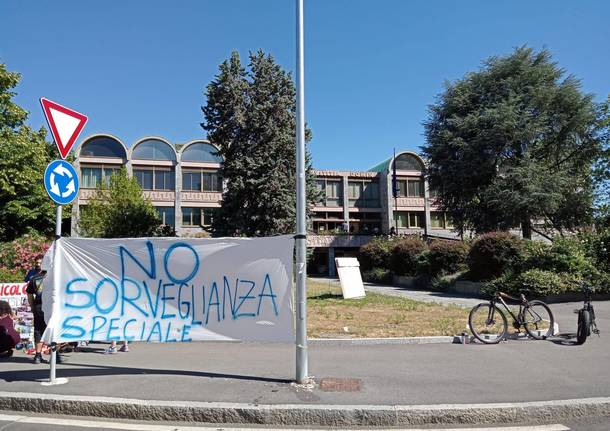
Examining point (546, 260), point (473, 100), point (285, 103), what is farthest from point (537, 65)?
point (546, 260)

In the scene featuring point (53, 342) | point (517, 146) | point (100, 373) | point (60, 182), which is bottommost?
point (100, 373)

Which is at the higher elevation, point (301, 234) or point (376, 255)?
point (376, 255)

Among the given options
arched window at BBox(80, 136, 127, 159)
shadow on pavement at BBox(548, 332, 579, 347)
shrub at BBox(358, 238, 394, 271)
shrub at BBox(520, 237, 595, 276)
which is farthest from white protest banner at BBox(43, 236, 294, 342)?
arched window at BBox(80, 136, 127, 159)

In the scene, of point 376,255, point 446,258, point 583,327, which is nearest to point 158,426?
point 583,327

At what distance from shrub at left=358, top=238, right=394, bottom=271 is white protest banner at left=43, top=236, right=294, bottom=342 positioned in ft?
86.3

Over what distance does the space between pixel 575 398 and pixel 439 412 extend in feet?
5.79

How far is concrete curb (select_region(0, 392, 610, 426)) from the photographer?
5.21 m

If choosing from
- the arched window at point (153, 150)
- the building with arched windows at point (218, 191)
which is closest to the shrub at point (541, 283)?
the building with arched windows at point (218, 191)

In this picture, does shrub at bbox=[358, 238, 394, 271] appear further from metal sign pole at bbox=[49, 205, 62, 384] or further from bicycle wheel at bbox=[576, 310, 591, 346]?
metal sign pole at bbox=[49, 205, 62, 384]

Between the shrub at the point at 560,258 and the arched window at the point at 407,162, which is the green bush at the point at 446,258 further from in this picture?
the arched window at the point at 407,162

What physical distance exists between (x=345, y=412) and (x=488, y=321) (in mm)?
5473

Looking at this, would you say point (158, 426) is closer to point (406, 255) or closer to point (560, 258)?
point (560, 258)

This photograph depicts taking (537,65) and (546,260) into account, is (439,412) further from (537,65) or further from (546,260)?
(537,65)

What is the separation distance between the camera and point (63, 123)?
273 inches
